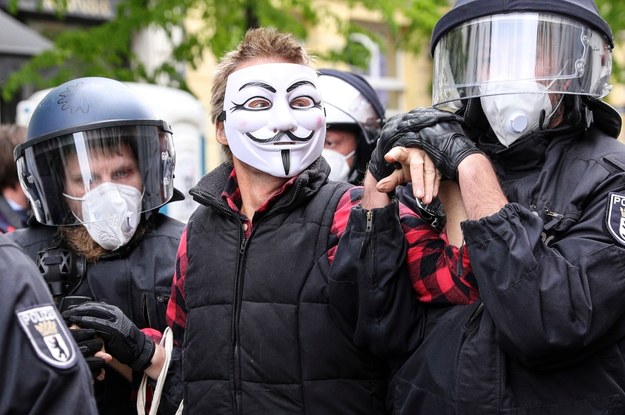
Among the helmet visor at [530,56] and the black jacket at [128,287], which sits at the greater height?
the helmet visor at [530,56]

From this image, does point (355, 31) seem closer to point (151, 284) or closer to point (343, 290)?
point (151, 284)

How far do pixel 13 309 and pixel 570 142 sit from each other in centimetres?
141

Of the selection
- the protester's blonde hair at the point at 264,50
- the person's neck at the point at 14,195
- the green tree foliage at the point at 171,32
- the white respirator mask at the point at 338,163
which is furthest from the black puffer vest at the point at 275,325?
the green tree foliage at the point at 171,32

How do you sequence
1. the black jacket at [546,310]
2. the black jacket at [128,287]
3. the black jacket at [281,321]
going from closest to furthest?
1. the black jacket at [546,310]
2. the black jacket at [281,321]
3. the black jacket at [128,287]

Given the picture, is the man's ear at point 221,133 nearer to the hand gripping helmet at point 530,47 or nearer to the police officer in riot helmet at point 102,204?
the police officer in riot helmet at point 102,204

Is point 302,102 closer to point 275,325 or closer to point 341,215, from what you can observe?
point 341,215

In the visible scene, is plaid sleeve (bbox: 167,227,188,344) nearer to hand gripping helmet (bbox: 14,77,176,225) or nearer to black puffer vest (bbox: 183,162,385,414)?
black puffer vest (bbox: 183,162,385,414)

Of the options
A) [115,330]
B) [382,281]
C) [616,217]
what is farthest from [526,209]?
[115,330]

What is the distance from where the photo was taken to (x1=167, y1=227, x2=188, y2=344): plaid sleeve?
2857 millimetres

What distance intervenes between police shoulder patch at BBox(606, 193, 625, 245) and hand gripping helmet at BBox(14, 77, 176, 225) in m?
1.69

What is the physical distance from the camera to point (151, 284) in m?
3.19

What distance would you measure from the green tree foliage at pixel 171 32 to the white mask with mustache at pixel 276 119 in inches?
171

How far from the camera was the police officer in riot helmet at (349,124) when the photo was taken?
3830mm

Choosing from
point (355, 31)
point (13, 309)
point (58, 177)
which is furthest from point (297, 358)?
point (355, 31)
